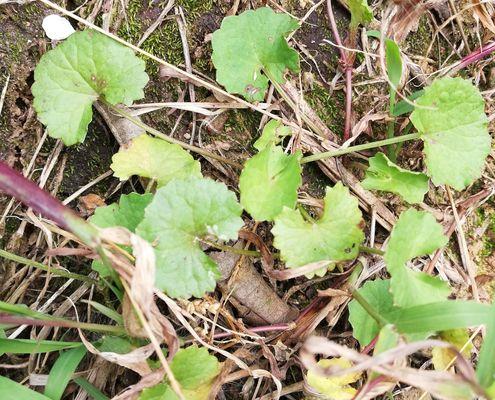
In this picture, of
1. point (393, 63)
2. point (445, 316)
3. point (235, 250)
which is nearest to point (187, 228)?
point (235, 250)

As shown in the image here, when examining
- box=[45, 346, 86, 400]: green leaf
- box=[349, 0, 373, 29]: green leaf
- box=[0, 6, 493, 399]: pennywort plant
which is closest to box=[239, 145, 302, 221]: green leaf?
box=[0, 6, 493, 399]: pennywort plant

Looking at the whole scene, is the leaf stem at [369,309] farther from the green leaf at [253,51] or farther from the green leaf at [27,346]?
the green leaf at [27,346]

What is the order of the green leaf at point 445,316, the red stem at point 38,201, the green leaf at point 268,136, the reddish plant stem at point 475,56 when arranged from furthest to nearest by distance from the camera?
the reddish plant stem at point 475,56 → the green leaf at point 268,136 → the green leaf at point 445,316 → the red stem at point 38,201

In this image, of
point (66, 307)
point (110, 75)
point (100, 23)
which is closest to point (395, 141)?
point (110, 75)

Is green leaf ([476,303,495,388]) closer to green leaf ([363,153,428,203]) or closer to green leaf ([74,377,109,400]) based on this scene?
green leaf ([363,153,428,203])

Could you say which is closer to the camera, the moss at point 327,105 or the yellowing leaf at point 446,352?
the yellowing leaf at point 446,352

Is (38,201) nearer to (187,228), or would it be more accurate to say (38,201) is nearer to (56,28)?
(187,228)

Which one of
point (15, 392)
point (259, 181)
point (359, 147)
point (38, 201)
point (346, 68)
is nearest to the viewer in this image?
point (38, 201)

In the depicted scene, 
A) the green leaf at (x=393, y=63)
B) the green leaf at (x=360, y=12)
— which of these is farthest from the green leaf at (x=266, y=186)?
the green leaf at (x=360, y=12)
